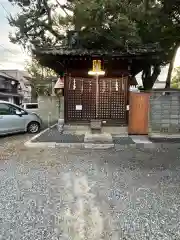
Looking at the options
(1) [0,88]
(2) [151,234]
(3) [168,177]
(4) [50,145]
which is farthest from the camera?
(1) [0,88]

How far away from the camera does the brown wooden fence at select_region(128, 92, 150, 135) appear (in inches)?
507

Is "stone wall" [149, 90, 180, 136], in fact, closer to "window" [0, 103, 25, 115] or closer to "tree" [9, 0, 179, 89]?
"tree" [9, 0, 179, 89]

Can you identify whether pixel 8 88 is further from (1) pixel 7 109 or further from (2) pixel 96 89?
(2) pixel 96 89

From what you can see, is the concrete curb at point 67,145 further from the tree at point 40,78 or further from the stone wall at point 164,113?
the tree at point 40,78

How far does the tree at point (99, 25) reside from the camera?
1213cm

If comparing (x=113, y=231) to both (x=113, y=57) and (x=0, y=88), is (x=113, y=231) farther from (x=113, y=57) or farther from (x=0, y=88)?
(x=0, y=88)

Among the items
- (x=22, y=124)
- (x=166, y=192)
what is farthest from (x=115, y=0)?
(x=166, y=192)

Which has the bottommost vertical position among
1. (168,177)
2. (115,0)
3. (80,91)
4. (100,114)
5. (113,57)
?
(168,177)

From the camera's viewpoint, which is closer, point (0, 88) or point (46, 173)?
point (46, 173)

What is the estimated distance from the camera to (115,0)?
11.1 m

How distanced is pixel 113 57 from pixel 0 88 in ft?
103

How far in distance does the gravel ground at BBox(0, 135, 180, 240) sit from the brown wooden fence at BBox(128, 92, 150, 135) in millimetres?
4349

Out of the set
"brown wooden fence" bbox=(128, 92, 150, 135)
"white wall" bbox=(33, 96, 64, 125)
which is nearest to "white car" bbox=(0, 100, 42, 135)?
"brown wooden fence" bbox=(128, 92, 150, 135)

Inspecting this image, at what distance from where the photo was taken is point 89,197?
4914mm
